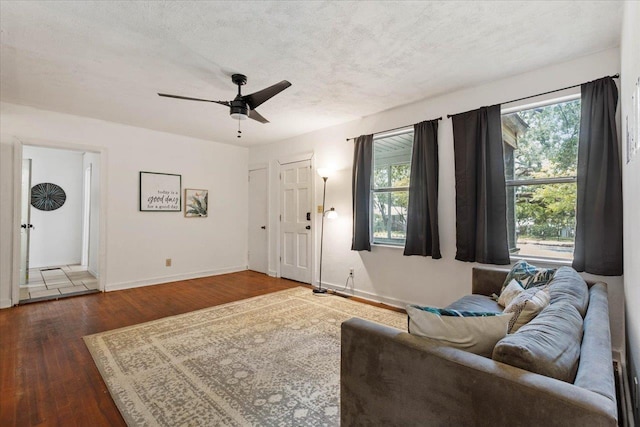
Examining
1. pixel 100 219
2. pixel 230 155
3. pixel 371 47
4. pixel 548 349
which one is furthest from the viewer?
pixel 230 155

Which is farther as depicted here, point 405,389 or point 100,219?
point 100,219

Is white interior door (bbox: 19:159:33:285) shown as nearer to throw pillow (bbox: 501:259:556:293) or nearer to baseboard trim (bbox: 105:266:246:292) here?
baseboard trim (bbox: 105:266:246:292)

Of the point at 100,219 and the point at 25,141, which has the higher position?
the point at 25,141

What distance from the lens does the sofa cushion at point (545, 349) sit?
0.99 m

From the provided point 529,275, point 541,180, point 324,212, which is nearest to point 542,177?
point 541,180

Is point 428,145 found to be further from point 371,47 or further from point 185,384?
point 185,384

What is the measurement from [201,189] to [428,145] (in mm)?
4026

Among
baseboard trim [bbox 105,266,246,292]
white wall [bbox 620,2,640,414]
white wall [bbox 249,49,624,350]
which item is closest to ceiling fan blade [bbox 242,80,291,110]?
white wall [bbox 249,49,624,350]

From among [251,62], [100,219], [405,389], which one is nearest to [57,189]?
[100,219]

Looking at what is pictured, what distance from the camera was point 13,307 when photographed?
381 centimetres

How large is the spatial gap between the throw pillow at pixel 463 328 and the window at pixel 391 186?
8.90ft

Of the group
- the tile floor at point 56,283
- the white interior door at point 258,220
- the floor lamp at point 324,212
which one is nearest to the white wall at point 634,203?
the floor lamp at point 324,212

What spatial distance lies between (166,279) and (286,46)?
4.29 meters

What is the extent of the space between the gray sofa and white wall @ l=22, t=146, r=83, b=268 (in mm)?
7384
